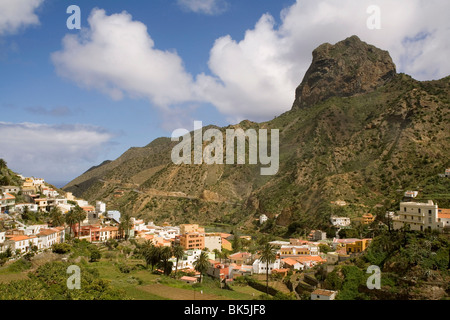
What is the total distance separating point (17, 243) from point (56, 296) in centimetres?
1081

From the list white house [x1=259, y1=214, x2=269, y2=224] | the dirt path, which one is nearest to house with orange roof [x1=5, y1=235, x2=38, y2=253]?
the dirt path

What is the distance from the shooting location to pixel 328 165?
74375mm

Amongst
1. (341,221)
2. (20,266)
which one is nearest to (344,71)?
(341,221)

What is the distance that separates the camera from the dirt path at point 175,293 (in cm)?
2606

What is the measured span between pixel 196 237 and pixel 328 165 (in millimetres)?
38334

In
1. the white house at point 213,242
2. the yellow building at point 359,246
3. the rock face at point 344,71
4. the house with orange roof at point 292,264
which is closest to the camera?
the yellow building at point 359,246

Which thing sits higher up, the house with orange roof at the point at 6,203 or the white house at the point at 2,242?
the house with orange roof at the point at 6,203

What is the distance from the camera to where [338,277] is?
2573 centimetres

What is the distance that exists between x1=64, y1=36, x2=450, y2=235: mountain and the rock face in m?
0.32

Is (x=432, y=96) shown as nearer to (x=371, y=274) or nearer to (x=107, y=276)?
(x=371, y=274)

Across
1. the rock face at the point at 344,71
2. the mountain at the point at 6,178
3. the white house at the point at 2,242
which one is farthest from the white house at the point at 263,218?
the rock face at the point at 344,71

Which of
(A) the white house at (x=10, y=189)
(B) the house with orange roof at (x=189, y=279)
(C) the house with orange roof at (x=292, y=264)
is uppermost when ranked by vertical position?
(A) the white house at (x=10, y=189)

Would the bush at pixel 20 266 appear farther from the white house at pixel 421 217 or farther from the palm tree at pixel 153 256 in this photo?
the white house at pixel 421 217

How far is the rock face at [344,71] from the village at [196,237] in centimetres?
6469
